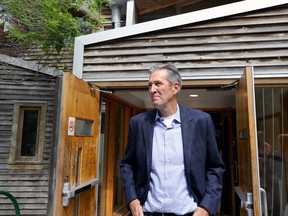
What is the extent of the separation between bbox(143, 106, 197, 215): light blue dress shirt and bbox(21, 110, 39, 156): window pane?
278cm

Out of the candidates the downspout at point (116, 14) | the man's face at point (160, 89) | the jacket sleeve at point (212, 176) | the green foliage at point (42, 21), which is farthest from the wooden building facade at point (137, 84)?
the downspout at point (116, 14)

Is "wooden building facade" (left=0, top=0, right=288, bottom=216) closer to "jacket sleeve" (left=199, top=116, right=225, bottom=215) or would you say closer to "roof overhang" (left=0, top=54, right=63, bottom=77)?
"roof overhang" (left=0, top=54, right=63, bottom=77)

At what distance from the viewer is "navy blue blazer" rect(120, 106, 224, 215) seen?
5.14 feet

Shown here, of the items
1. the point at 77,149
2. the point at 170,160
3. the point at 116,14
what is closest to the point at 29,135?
the point at 77,149

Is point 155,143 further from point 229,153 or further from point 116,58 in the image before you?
point 229,153

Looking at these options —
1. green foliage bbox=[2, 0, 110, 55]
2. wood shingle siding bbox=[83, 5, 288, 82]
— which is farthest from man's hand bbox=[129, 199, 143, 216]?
green foliage bbox=[2, 0, 110, 55]

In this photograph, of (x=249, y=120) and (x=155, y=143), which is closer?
(x=155, y=143)

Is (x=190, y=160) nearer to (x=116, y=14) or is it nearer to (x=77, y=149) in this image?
(x=77, y=149)

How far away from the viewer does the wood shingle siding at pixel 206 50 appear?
2939 millimetres

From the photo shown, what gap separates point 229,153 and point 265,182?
184 cm

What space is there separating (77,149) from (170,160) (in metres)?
1.32

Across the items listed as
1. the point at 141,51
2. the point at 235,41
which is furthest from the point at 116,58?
the point at 235,41

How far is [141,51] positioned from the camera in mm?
3193

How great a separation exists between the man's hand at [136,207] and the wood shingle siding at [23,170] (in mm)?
2573
